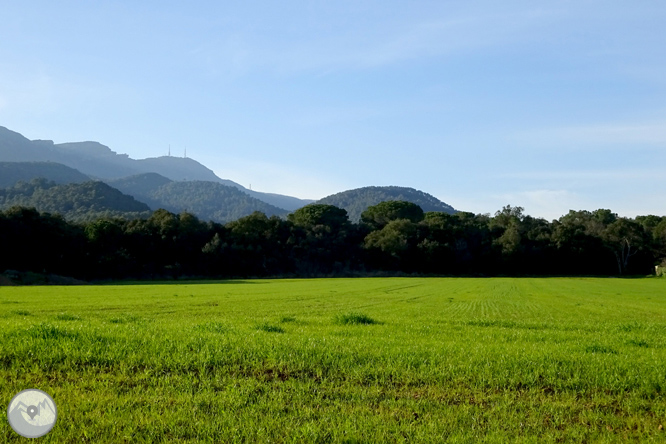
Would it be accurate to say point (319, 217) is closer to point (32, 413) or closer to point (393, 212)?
point (393, 212)

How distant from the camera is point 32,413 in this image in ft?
17.5

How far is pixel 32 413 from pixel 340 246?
108 meters

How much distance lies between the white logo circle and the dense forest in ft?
300

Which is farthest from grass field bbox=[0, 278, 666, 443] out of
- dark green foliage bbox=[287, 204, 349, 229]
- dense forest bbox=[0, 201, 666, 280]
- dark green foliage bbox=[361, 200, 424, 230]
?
dark green foliage bbox=[361, 200, 424, 230]

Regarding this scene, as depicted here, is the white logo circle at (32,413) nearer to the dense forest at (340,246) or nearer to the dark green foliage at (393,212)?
the dense forest at (340,246)

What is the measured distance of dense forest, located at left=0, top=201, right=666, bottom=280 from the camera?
92.2 metres

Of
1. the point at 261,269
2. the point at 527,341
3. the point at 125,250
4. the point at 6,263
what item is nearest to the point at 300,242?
the point at 261,269

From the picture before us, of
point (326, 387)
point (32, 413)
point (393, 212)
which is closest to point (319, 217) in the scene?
point (393, 212)

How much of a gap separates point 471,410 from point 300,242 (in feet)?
339

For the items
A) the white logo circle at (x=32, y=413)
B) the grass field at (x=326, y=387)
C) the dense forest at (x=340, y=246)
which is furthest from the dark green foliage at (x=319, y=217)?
the white logo circle at (x=32, y=413)

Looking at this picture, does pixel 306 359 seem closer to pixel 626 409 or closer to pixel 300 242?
pixel 626 409

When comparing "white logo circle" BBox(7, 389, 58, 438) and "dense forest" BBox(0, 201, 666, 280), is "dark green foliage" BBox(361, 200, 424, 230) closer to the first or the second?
"dense forest" BBox(0, 201, 666, 280)

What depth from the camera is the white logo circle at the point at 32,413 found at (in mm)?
5023

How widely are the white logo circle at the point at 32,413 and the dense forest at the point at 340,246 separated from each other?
3605 inches
